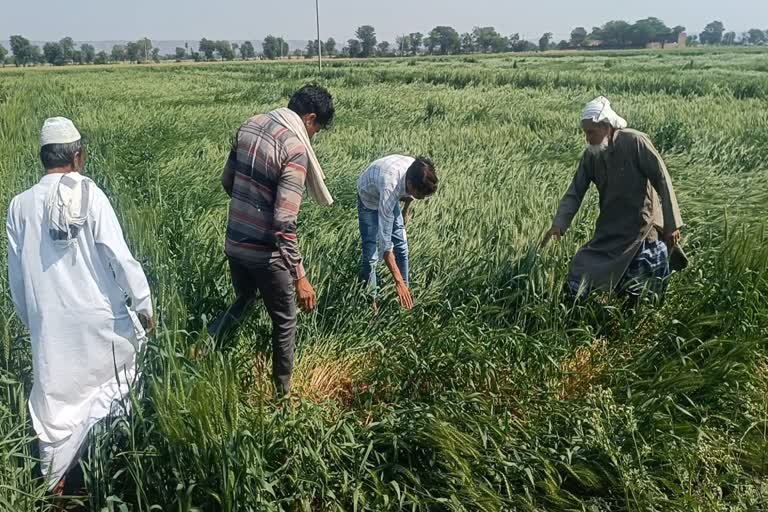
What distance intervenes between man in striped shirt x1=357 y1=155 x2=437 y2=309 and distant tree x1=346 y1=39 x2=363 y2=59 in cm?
9504

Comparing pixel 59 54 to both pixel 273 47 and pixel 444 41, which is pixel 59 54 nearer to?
pixel 273 47

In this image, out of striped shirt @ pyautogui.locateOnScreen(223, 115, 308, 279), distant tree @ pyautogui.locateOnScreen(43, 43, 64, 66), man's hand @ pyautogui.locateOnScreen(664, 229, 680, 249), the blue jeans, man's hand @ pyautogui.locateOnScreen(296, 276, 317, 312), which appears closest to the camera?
striped shirt @ pyautogui.locateOnScreen(223, 115, 308, 279)

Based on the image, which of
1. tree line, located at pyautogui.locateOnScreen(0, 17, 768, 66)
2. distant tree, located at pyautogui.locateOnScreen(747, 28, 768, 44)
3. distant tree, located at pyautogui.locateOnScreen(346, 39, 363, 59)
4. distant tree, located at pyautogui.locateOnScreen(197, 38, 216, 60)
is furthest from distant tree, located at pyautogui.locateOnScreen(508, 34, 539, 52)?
distant tree, located at pyautogui.locateOnScreen(747, 28, 768, 44)

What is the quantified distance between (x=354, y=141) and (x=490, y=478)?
259 inches

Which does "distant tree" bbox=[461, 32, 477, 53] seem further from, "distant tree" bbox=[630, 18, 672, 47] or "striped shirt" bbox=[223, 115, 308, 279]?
"striped shirt" bbox=[223, 115, 308, 279]

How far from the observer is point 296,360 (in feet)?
9.66

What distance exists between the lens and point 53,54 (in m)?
90.2

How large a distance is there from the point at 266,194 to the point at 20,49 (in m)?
106

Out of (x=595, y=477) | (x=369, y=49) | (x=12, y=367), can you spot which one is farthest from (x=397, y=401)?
(x=369, y=49)

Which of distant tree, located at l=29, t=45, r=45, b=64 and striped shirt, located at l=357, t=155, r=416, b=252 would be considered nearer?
striped shirt, located at l=357, t=155, r=416, b=252

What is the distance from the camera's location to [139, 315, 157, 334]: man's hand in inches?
88.7

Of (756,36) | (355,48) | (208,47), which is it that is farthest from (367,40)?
(756,36)

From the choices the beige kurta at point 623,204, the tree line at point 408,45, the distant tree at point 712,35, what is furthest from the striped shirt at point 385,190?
the distant tree at point 712,35

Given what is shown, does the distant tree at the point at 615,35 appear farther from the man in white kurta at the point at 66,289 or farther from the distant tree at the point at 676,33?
the man in white kurta at the point at 66,289
